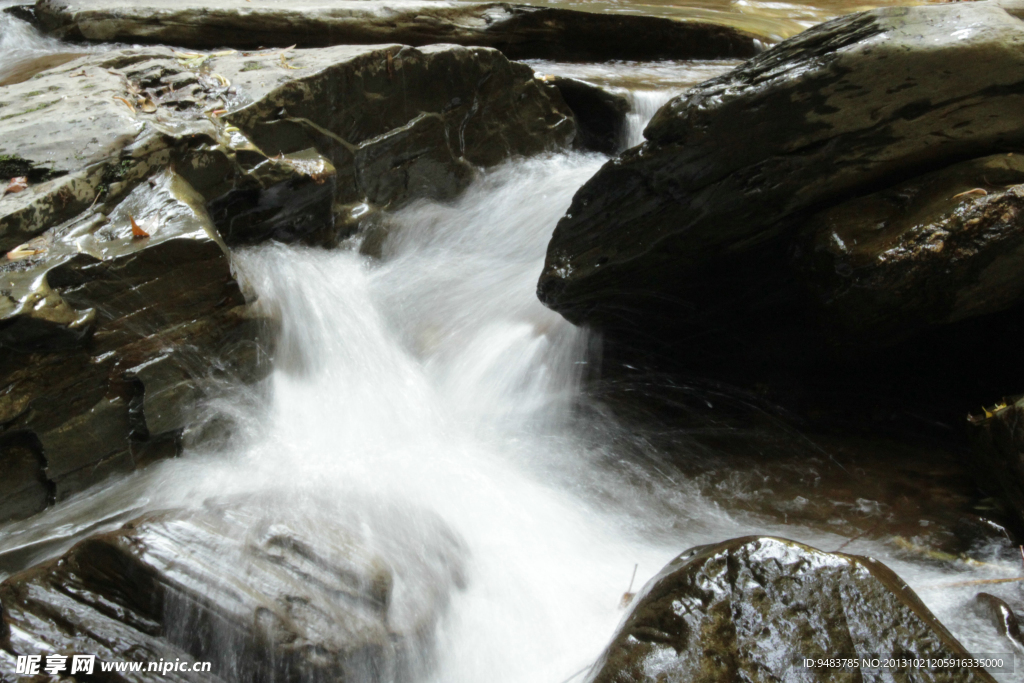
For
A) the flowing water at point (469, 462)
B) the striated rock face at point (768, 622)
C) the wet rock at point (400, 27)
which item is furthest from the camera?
the wet rock at point (400, 27)

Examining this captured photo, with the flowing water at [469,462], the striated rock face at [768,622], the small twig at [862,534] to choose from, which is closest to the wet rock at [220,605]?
the flowing water at [469,462]

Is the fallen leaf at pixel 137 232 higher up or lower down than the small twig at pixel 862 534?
higher up

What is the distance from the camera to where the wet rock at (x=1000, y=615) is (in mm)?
2637

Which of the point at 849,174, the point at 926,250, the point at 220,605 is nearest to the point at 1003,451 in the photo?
the point at 926,250

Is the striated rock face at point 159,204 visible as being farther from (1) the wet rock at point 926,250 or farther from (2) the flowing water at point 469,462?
(1) the wet rock at point 926,250

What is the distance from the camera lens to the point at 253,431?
12.0 ft

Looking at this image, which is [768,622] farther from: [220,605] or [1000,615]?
[220,605]

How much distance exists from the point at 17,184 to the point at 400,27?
4.01 m

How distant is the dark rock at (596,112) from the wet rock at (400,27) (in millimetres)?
1152

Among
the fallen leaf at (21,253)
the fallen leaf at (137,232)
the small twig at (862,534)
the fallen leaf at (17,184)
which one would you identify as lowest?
the small twig at (862,534)

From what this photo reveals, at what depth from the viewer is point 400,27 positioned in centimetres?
633

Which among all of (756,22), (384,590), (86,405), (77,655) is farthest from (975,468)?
(756,22)

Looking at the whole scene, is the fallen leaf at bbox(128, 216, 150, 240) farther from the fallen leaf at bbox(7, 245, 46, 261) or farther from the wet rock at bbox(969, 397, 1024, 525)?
the wet rock at bbox(969, 397, 1024, 525)

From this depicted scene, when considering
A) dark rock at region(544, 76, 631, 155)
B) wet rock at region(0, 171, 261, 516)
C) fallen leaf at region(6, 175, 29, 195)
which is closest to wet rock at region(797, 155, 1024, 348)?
dark rock at region(544, 76, 631, 155)
